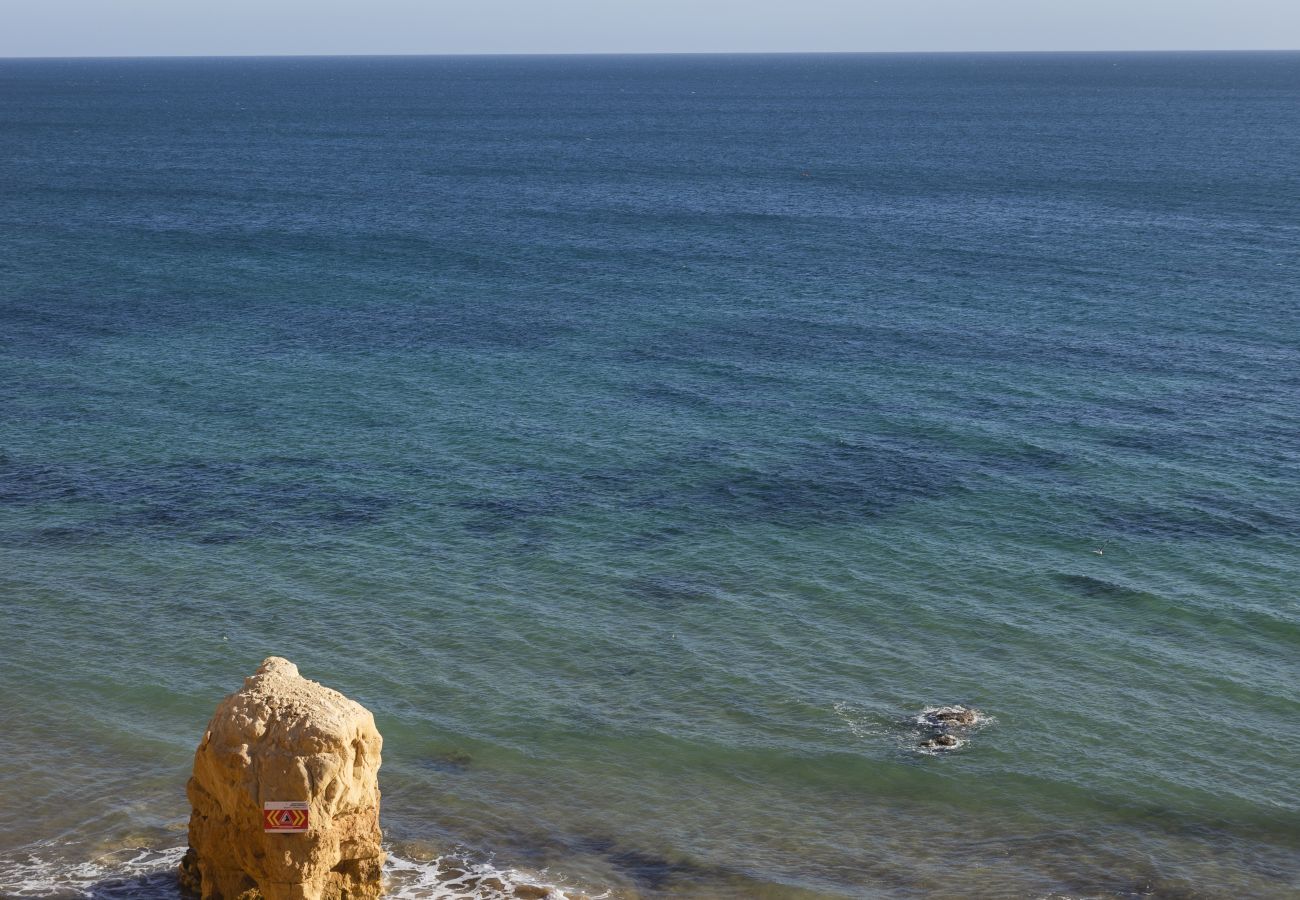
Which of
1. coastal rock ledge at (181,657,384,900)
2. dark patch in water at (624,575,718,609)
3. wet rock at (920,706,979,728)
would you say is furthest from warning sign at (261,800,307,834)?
dark patch in water at (624,575,718,609)

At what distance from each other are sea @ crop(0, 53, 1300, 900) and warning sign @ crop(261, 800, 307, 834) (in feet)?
19.3

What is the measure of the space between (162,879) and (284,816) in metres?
6.93

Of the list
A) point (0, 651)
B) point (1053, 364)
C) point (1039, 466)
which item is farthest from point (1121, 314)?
point (0, 651)

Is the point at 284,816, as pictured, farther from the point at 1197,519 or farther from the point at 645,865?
the point at 1197,519

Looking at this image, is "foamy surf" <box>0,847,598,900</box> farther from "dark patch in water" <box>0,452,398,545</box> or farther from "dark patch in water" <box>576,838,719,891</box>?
"dark patch in water" <box>0,452,398,545</box>

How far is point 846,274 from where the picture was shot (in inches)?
4628

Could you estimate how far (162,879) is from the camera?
37344 millimetres

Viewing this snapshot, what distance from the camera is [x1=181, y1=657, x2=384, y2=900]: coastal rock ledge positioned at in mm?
32531

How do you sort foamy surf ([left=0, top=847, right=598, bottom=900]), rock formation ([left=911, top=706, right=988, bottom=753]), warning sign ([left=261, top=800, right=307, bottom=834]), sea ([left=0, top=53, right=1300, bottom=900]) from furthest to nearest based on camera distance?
rock formation ([left=911, top=706, right=988, bottom=753]) → sea ([left=0, top=53, right=1300, bottom=900]) → foamy surf ([left=0, top=847, right=598, bottom=900]) → warning sign ([left=261, top=800, right=307, bottom=834])

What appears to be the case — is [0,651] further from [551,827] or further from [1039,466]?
[1039,466]

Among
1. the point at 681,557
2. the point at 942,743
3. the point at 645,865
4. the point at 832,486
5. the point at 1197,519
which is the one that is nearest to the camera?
the point at 645,865

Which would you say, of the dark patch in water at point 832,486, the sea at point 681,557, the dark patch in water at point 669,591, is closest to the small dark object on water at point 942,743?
the sea at point 681,557

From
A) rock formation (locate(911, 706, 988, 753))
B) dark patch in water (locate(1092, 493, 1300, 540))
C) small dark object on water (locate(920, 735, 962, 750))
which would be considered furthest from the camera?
dark patch in water (locate(1092, 493, 1300, 540))

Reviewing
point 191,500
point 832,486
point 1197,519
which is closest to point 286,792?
point 191,500
